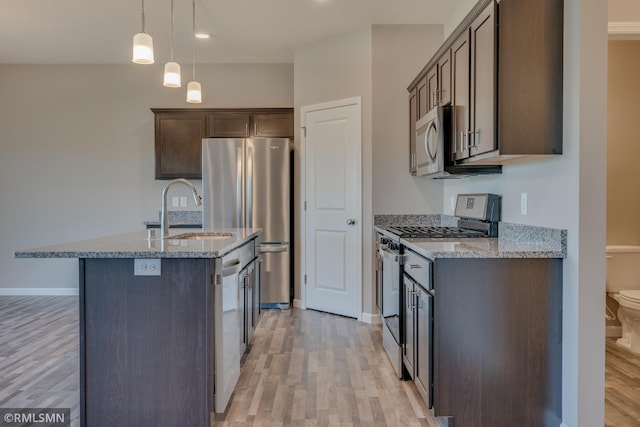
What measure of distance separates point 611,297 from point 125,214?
5.07 m

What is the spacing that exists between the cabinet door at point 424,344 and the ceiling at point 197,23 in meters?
2.61

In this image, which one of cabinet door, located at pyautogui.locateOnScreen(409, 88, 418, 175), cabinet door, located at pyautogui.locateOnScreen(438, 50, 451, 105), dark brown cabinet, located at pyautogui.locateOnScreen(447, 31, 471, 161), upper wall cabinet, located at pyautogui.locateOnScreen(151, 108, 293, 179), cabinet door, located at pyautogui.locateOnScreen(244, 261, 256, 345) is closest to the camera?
dark brown cabinet, located at pyautogui.locateOnScreen(447, 31, 471, 161)

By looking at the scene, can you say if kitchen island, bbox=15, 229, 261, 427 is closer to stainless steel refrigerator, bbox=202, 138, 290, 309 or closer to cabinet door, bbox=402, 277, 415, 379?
cabinet door, bbox=402, 277, 415, 379

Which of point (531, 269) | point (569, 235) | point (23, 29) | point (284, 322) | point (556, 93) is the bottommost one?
point (284, 322)

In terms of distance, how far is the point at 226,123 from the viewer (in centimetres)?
479

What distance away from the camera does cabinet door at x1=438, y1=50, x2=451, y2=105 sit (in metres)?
2.73

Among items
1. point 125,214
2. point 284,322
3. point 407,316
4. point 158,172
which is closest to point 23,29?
point 158,172

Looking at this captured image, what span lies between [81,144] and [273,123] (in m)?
2.42

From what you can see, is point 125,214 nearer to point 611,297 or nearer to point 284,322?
point 284,322

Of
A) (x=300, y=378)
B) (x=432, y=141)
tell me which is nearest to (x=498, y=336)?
(x=300, y=378)

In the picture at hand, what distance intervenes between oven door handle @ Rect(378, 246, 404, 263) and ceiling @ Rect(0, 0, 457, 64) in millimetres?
2087

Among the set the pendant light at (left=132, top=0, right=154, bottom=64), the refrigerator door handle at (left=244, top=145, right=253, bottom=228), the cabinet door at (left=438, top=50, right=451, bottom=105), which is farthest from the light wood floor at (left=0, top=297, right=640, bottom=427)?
the pendant light at (left=132, top=0, right=154, bottom=64)

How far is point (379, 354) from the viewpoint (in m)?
3.12

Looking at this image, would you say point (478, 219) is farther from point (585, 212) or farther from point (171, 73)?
point (171, 73)
